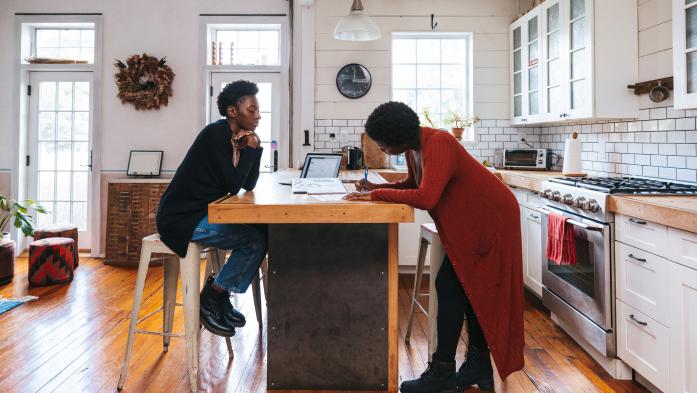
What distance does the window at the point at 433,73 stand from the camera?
5.06 m

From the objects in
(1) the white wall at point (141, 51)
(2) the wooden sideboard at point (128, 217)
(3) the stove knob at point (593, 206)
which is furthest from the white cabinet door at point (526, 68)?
(2) the wooden sideboard at point (128, 217)

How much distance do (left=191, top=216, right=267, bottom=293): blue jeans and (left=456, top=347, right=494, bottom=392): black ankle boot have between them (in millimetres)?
1144

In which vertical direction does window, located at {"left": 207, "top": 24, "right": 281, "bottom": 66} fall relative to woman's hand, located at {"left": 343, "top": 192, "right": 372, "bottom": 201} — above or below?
above

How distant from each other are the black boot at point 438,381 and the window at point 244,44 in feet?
13.5

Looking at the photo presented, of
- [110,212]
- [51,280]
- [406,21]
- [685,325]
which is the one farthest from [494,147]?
[51,280]

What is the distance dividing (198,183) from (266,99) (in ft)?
10.9

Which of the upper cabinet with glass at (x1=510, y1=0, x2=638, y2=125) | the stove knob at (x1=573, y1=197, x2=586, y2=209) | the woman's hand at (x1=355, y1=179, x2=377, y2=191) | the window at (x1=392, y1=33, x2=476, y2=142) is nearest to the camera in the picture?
the woman's hand at (x1=355, y1=179, x2=377, y2=191)

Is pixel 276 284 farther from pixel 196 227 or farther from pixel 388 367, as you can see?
pixel 388 367

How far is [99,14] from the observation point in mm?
5148

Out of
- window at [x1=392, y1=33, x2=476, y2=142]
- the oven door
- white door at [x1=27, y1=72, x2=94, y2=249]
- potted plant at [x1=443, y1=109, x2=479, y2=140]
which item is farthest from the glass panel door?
white door at [x1=27, y1=72, x2=94, y2=249]

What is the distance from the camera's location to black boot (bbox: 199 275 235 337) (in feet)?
7.19

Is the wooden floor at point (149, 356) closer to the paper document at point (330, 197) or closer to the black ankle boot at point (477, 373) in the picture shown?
the black ankle boot at point (477, 373)

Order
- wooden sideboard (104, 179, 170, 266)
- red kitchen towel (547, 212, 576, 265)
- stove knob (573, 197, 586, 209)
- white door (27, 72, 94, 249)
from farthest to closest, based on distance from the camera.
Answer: white door (27, 72, 94, 249), wooden sideboard (104, 179, 170, 266), red kitchen towel (547, 212, 576, 265), stove knob (573, 197, 586, 209)

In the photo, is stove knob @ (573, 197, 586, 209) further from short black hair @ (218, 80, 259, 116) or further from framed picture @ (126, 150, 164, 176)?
framed picture @ (126, 150, 164, 176)
